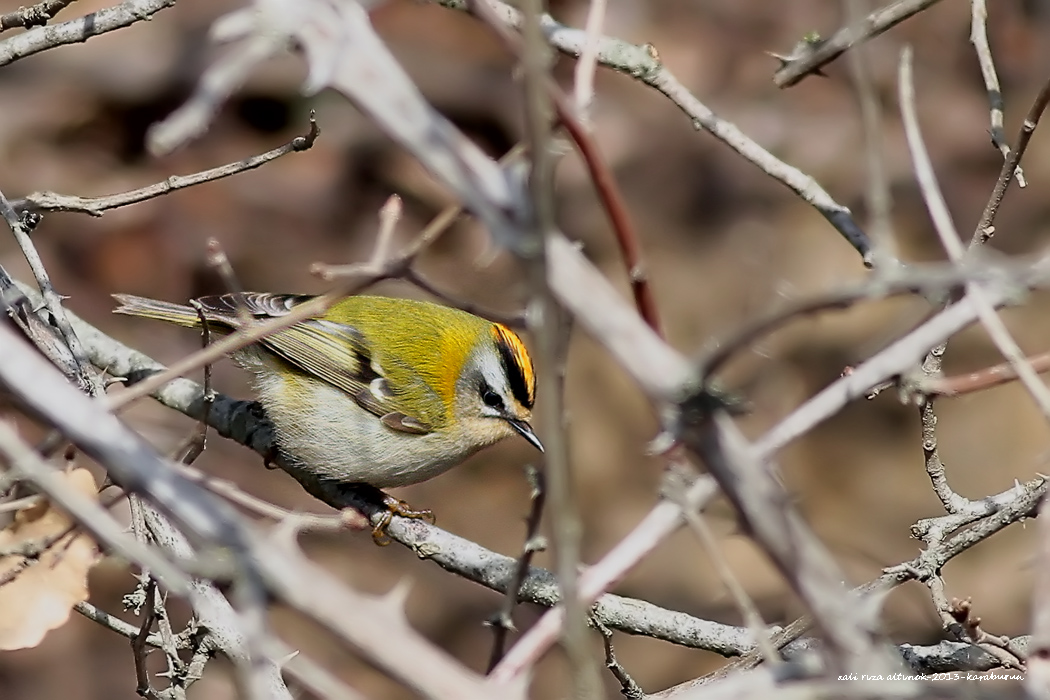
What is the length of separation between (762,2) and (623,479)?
319 cm

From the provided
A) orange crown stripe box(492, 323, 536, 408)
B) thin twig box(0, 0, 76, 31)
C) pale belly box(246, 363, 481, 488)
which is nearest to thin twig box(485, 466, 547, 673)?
thin twig box(0, 0, 76, 31)

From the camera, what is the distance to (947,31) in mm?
7043

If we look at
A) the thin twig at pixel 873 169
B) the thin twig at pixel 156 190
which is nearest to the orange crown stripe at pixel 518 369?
the thin twig at pixel 156 190

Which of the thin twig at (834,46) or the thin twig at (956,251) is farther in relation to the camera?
the thin twig at (834,46)

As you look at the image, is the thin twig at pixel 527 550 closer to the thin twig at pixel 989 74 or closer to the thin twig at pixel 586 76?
the thin twig at pixel 586 76

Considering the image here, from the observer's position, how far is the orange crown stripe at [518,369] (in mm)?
3932

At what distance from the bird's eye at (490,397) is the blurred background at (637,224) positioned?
1.48 metres

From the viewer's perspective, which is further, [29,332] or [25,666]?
[25,666]

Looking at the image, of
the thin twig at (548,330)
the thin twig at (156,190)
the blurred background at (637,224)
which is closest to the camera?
the thin twig at (548,330)

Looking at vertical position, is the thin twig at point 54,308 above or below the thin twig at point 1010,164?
below

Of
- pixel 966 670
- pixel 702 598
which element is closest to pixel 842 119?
pixel 702 598

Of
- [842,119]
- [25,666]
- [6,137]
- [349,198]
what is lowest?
[25,666]

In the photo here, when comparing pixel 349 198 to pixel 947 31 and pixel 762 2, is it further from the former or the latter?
pixel 947 31

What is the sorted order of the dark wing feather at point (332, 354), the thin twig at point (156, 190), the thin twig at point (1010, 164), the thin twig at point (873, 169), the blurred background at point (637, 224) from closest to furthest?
the thin twig at point (873, 169) < the thin twig at point (1010, 164) < the thin twig at point (156, 190) < the dark wing feather at point (332, 354) < the blurred background at point (637, 224)
